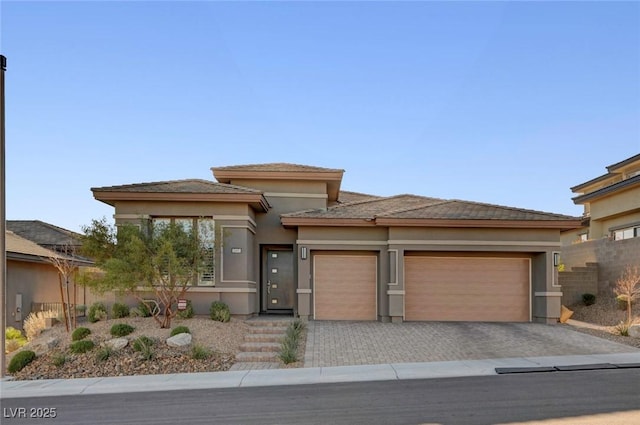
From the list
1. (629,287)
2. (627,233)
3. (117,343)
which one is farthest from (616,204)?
(117,343)

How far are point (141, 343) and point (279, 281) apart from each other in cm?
712

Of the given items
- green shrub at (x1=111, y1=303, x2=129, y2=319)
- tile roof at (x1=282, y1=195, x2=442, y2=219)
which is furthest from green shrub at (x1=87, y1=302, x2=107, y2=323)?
tile roof at (x1=282, y1=195, x2=442, y2=219)

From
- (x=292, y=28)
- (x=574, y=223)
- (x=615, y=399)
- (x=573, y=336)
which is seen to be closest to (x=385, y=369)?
(x=615, y=399)

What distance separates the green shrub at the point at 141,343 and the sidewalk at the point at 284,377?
135cm

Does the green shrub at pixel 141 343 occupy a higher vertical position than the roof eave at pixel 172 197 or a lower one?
lower

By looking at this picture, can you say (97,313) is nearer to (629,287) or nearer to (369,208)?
(369,208)

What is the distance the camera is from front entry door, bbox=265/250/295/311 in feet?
59.9

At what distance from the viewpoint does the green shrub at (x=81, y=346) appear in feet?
39.3

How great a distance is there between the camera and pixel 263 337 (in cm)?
1361

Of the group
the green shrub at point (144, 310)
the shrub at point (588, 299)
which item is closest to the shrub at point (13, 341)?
the green shrub at point (144, 310)

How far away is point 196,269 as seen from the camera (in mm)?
13602

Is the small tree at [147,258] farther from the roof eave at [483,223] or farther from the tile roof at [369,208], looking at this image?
the roof eave at [483,223]

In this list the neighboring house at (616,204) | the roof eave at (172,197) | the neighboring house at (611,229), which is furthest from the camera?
the neighboring house at (616,204)

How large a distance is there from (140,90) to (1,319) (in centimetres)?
1158
